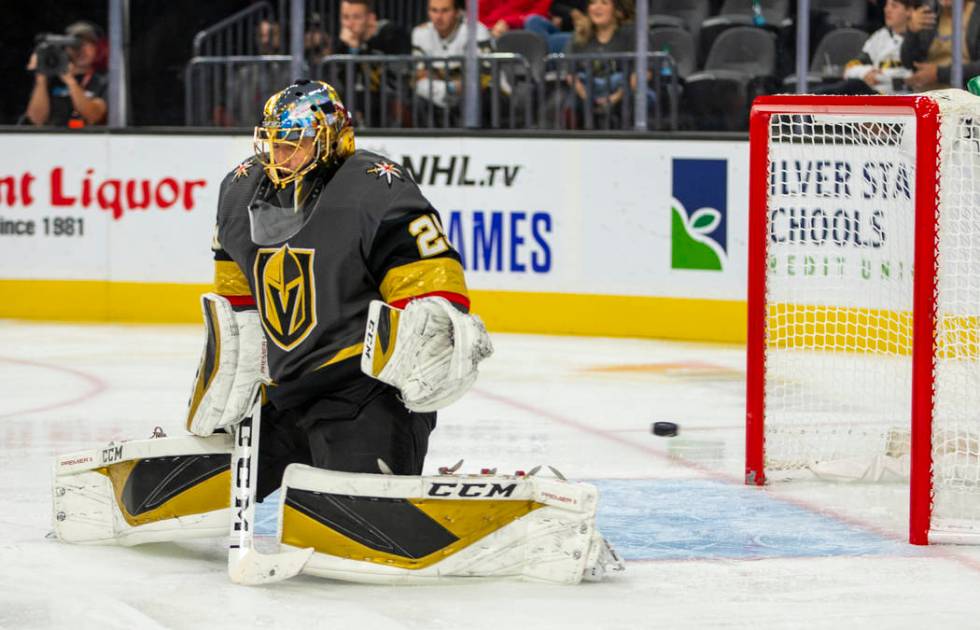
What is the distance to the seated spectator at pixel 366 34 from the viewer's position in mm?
8516

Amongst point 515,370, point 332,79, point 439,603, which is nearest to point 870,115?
point 439,603

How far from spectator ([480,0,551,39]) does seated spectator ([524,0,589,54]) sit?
0.14ft

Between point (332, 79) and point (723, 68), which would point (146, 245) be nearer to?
point (332, 79)

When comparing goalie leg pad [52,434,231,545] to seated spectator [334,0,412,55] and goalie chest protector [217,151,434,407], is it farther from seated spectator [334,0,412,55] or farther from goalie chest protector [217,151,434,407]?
seated spectator [334,0,412,55]

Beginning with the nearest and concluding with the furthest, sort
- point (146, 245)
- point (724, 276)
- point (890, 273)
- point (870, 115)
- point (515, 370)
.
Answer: point (870, 115) → point (890, 273) → point (515, 370) → point (724, 276) → point (146, 245)

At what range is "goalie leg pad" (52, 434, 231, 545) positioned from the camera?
3678 millimetres

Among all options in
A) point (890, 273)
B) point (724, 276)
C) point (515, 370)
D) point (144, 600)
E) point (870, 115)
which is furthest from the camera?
point (724, 276)

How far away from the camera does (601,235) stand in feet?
25.8

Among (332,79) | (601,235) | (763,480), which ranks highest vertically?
(332,79)

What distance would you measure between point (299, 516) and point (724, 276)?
448 centimetres

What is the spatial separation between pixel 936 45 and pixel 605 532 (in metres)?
4.14

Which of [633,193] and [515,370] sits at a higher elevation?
[633,193]

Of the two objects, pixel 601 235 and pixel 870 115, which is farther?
pixel 601 235

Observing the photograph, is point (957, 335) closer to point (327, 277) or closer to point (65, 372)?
point (327, 277)
